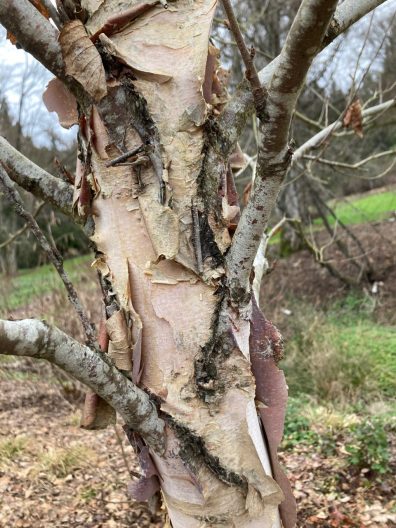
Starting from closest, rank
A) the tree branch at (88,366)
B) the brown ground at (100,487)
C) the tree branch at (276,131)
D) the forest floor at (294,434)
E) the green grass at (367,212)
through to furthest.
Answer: the tree branch at (276,131) < the tree branch at (88,366) < the brown ground at (100,487) < the forest floor at (294,434) < the green grass at (367,212)

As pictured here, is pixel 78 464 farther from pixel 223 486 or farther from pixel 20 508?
pixel 223 486

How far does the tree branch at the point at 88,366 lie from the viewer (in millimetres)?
1017

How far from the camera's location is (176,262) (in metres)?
1.21

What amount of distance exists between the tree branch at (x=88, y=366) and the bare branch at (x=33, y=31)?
0.58m

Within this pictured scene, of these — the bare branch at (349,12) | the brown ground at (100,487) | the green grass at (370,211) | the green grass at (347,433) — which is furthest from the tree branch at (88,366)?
the green grass at (370,211)

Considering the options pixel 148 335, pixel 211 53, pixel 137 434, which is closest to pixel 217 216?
pixel 148 335

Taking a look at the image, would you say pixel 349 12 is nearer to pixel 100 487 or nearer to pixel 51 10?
pixel 51 10

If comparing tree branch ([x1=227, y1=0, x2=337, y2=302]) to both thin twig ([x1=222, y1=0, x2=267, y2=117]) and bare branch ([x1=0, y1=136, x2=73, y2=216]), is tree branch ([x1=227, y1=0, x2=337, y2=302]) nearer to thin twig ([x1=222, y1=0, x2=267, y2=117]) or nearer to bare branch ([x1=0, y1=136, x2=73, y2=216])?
thin twig ([x1=222, y1=0, x2=267, y2=117])

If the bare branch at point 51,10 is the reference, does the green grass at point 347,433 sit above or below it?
below

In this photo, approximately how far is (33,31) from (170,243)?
55cm

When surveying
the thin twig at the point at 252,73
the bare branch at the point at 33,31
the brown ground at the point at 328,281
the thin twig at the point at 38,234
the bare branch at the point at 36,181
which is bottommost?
the brown ground at the point at 328,281

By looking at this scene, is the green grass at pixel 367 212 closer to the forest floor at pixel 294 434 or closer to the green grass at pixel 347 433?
the forest floor at pixel 294 434

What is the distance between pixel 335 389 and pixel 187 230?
4.20 meters

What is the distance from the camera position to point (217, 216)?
1269 mm
